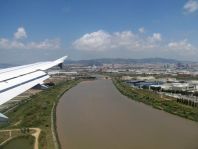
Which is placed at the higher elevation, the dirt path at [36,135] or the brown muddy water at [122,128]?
the dirt path at [36,135]

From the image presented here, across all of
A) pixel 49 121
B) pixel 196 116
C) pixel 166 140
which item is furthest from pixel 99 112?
pixel 166 140

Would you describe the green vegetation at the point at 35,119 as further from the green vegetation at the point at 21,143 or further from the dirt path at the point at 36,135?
the green vegetation at the point at 21,143

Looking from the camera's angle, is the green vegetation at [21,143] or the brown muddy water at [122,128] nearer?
the green vegetation at [21,143]

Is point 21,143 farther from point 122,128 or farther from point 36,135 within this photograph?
point 122,128

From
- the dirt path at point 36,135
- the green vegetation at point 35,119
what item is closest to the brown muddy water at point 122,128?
the green vegetation at point 35,119

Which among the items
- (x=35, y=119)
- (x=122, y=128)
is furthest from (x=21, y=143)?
(x=122, y=128)
